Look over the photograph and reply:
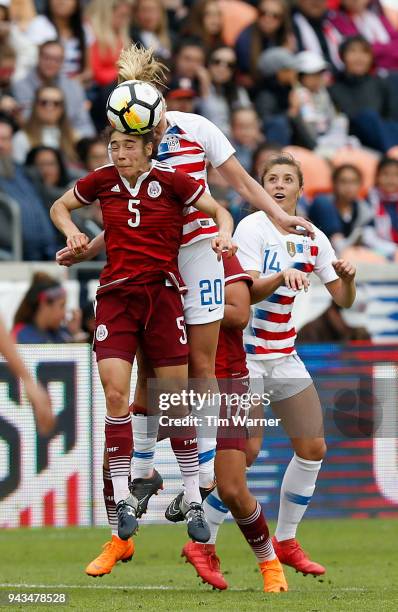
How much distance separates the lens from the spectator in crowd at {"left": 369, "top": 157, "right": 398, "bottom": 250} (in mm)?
18344

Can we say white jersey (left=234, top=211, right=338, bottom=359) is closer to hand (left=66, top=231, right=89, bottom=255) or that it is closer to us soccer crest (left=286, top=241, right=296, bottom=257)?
us soccer crest (left=286, top=241, right=296, bottom=257)

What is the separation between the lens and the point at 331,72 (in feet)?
70.2

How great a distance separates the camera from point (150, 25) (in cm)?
1928

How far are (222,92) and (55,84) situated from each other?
2565 millimetres

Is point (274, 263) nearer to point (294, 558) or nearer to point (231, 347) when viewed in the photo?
point (231, 347)

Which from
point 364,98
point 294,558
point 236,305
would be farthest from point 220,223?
point 364,98

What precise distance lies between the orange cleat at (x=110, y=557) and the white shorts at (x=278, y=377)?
1492 mm

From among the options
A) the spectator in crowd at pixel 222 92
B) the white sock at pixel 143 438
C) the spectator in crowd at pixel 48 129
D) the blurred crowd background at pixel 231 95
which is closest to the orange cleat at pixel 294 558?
the white sock at pixel 143 438

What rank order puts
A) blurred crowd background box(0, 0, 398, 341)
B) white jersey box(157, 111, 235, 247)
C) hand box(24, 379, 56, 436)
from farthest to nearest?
blurred crowd background box(0, 0, 398, 341), white jersey box(157, 111, 235, 247), hand box(24, 379, 56, 436)

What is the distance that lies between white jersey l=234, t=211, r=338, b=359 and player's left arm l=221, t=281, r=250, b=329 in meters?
0.21

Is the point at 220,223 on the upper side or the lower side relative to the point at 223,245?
upper

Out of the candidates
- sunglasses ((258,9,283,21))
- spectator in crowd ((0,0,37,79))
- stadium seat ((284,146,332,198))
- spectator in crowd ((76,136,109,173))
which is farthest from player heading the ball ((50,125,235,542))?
sunglasses ((258,9,283,21))

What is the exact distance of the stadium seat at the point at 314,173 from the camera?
18.5m

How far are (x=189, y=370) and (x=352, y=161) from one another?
10233 mm
